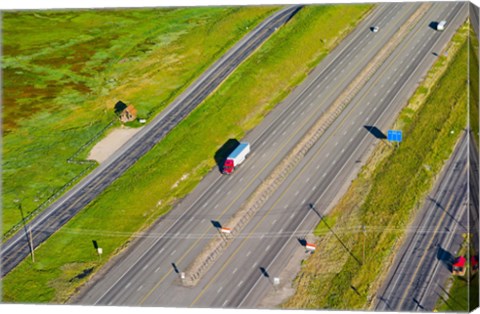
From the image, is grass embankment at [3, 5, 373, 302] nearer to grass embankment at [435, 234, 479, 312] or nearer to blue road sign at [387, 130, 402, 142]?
blue road sign at [387, 130, 402, 142]

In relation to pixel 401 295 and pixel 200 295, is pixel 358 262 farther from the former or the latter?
pixel 200 295

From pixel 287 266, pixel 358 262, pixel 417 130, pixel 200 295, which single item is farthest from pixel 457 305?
pixel 417 130

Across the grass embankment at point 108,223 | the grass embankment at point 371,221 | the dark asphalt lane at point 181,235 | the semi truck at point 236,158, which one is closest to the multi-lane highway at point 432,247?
the grass embankment at point 371,221

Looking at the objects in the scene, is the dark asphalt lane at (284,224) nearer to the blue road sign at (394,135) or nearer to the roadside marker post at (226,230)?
the roadside marker post at (226,230)

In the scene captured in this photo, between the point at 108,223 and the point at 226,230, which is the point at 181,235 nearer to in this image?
the point at 226,230

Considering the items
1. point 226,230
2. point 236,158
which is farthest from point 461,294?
point 236,158

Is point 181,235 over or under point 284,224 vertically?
under

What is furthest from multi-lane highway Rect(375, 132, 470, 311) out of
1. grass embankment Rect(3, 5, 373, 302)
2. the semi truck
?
grass embankment Rect(3, 5, 373, 302)
